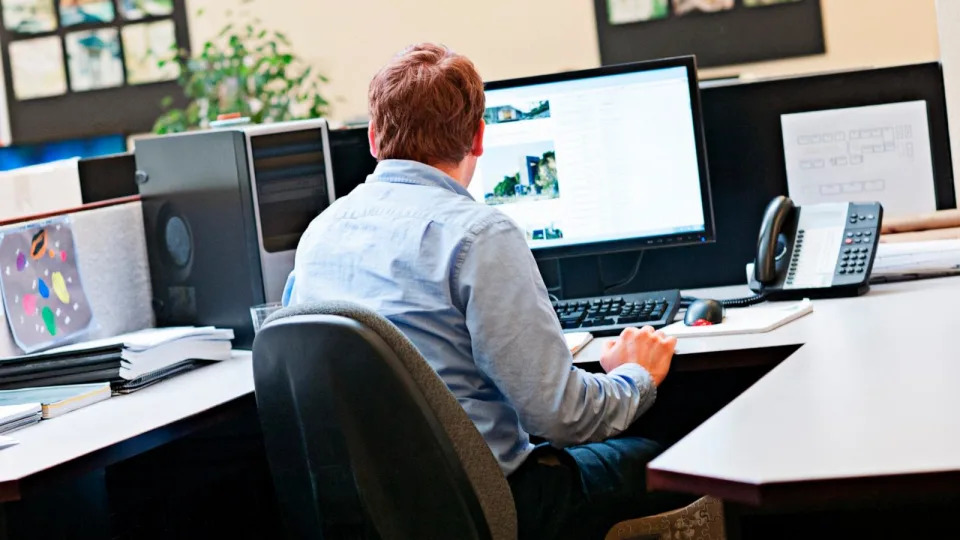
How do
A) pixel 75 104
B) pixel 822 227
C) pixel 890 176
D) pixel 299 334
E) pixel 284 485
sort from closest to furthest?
pixel 299 334 < pixel 284 485 < pixel 822 227 < pixel 890 176 < pixel 75 104

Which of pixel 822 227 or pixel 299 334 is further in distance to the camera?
pixel 822 227

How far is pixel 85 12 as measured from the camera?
17.3ft

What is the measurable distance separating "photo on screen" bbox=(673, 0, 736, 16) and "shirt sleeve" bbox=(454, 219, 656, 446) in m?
3.24

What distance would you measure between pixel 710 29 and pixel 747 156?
7.69ft

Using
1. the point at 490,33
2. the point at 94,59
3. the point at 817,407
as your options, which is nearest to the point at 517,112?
the point at 817,407

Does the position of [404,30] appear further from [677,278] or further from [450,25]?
[677,278]

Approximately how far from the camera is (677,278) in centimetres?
245

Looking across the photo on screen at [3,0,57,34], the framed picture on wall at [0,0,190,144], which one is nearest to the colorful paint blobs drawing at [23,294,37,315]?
the framed picture on wall at [0,0,190,144]

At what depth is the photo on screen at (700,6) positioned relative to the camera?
4570 millimetres

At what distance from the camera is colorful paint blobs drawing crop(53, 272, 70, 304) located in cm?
218

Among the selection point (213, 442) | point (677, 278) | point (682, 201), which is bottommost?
point (213, 442)

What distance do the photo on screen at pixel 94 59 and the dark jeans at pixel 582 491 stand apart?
4085 mm

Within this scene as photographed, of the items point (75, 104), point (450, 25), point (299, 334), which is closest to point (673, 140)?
point (299, 334)

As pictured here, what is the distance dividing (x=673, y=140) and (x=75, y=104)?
12.3 feet
